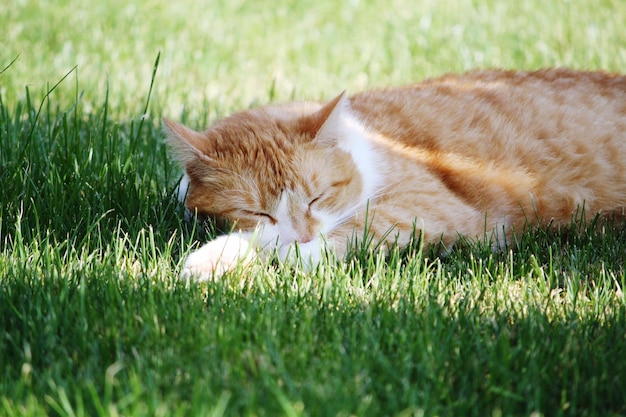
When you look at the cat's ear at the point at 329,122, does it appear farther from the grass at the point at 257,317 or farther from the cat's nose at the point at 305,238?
the grass at the point at 257,317

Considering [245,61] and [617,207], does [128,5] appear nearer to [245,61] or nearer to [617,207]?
[245,61]

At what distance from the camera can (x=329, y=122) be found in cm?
293

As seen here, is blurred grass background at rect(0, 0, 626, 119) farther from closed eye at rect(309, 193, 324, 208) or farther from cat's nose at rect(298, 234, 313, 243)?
cat's nose at rect(298, 234, 313, 243)

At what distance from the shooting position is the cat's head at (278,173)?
286 centimetres

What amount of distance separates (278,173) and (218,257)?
45cm

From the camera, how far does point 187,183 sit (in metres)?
3.19

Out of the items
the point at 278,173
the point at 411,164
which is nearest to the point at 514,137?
the point at 411,164

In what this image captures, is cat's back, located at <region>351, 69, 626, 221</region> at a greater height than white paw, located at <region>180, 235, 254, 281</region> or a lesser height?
greater

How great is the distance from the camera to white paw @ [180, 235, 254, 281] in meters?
2.52

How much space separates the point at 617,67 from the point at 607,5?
5.00ft

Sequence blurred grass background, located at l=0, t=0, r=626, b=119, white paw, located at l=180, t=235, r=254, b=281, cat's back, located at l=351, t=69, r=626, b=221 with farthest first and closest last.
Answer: blurred grass background, located at l=0, t=0, r=626, b=119 < cat's back, located at l=351, t=69, r=626, b=221 < white paw, located at l=180, t=235, r=254, b=281

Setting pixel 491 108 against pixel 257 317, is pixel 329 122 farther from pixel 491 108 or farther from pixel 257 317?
pixel 257 317

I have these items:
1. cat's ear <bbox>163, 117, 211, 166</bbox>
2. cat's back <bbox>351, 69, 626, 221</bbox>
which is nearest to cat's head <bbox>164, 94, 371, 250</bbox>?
cat's ear <bbox>163, 117, 211, 166</bbox>

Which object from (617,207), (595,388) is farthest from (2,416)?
(617,207)
